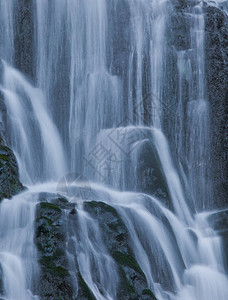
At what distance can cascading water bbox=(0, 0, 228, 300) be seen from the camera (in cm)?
1397

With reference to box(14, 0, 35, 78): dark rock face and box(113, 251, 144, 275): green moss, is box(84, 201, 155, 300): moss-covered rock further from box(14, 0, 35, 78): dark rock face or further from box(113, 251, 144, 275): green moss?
box(14, 0, 35, 78): dark rock face

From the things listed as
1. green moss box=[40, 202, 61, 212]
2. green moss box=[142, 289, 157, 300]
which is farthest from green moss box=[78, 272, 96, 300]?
green moss box=[40, 202, 61, 212]

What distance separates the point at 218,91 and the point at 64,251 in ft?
35.9

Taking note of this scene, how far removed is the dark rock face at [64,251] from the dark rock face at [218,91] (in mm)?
7288

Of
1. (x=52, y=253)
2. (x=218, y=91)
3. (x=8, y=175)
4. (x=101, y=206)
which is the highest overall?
(x=218, y=91)

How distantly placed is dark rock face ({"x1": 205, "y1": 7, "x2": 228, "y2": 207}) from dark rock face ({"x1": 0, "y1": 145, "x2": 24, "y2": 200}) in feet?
27.1

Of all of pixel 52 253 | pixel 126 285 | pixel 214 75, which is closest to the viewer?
pixel 52 253

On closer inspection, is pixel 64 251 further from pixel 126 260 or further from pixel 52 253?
pixel 126 260

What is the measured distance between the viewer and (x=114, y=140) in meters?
19.9

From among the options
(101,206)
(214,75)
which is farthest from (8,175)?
(214,75)

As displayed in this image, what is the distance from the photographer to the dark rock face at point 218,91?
70.1 ft

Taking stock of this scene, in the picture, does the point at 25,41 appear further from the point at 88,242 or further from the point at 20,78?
the point at 88,242

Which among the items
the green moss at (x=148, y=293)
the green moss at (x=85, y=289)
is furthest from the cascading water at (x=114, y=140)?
the green moss at (x=148, y=293)

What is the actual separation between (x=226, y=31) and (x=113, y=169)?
771cm
